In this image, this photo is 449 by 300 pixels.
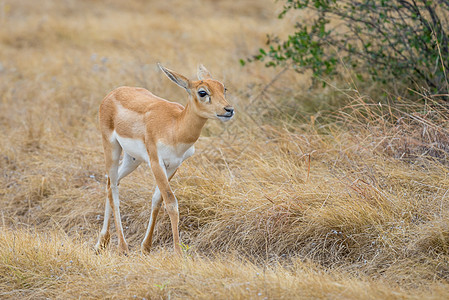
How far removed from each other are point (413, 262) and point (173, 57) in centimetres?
710

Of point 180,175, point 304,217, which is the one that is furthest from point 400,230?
point 180,175

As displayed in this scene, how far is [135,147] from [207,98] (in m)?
0.80

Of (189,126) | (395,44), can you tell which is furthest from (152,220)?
(395,44)

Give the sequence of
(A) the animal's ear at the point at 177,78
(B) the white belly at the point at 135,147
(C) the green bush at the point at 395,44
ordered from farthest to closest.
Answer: (C) the green bush at the point at 395,44
(B) the white belly at the point at 135,147
(A) the animal's ear at the point at 177,78

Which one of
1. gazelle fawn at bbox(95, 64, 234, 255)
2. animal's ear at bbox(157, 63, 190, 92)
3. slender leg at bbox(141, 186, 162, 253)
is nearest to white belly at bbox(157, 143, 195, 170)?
gazelle fawn at bbox(95, 64, 234, 255)

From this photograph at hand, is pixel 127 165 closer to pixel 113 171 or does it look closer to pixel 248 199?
pixel 113 171

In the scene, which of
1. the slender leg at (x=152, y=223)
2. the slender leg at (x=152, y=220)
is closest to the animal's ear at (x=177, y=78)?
the slender leg at (x=152, y=220)

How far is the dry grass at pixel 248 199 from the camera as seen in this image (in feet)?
12.1

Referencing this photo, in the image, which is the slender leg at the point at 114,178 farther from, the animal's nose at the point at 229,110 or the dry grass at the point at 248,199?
the animal's nose at the point at 229,110

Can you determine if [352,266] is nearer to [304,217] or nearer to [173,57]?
[304,217]

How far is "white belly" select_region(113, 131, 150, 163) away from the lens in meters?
4.43

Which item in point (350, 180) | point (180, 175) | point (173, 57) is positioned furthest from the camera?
point (173, 57)

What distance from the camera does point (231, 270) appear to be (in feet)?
12.1

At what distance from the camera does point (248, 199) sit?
469 centimetres
